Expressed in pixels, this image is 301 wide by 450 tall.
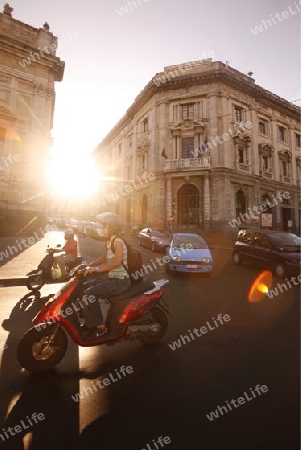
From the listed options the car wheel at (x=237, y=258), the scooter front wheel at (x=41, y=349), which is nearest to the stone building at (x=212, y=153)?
the car wheel at (x=237, y=258)

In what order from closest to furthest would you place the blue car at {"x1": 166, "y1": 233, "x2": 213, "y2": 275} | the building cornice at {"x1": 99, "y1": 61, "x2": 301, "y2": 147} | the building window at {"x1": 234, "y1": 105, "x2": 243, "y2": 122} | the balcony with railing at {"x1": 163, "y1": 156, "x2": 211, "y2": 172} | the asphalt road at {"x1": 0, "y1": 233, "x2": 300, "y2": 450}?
the asphalt road at {"x1": 0, "y1": 233, "x2": 300, "y2": 450} < the blue car at {"x1": 166, "y1": 233, "x2": 213, "y2": 275} < the balcony with railing at {"x1": 163, "y1": 156, "x2": 211, "y2": 172} < the building cornice at {"x1": 99, "y1": 61, "x2": 301, "y2": 147} < the building window at {"x1": 234, "y1": 105, "x2": 243, "y2": 122}

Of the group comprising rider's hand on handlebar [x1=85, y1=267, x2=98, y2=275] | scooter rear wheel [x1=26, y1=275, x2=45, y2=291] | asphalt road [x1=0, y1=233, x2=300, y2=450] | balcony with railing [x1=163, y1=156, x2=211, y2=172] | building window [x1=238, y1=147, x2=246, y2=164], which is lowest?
asphalt road [x1=0, y1=233, x2=300, y2=450]

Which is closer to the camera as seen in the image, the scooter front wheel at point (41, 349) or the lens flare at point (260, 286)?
the scooter front wheel at point (41, 349)

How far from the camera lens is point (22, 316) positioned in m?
4.45

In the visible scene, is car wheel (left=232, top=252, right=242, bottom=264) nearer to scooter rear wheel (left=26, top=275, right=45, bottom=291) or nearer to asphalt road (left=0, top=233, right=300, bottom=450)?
asphalt road (left=0, top=233, right=300, bottom=450)

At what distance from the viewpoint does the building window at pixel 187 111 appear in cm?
2427

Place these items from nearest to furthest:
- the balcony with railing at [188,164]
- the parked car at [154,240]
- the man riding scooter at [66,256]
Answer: the man riding scooter at [66,256] < the parked car at [154,240] < the balcony with railing at [188,164]

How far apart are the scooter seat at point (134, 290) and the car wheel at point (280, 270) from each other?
6530mm

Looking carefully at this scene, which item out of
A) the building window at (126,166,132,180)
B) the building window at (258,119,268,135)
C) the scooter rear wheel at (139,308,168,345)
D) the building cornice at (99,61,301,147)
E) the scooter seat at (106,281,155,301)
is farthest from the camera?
the building window at (126,166,132,180)

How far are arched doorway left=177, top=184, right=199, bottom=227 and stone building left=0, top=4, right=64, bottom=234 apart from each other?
12.4 meters

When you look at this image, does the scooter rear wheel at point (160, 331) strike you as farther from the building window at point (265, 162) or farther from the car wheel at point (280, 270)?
the building window at point (265, 162)

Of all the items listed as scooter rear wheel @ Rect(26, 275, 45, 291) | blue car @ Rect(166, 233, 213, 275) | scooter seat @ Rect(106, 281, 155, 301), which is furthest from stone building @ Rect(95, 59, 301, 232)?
scooter seat @ Rect(106, 281, 155, 301)

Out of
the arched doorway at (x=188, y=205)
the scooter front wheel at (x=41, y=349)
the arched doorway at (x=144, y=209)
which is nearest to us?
the scooter front wheel at (x=41, y=349)

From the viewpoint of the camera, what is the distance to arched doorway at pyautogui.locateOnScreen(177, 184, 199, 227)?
23281mm
